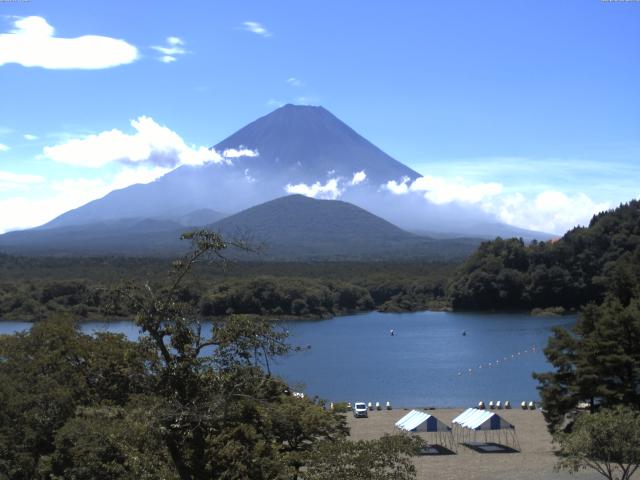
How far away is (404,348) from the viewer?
39.3 meters

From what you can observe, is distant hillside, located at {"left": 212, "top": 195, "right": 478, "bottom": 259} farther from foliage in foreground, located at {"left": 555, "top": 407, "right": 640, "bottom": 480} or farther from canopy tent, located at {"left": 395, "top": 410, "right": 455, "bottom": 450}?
foliage in foreground, located at {"left": 555, "top": 407, "right": 640, "bottom": 480}

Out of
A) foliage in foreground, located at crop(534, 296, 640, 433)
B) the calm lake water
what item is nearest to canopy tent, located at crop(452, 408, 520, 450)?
foliage in foreground, located at crop(534, 296, 640, 433)

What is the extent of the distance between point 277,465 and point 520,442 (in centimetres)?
1130

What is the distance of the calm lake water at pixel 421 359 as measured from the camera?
91.6 feet

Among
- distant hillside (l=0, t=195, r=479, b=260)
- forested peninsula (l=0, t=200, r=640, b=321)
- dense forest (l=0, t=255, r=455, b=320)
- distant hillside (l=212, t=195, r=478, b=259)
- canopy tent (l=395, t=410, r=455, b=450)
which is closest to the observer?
canopy tent (l=395, t=410, r=455, b=450)

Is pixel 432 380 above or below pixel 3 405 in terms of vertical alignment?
below

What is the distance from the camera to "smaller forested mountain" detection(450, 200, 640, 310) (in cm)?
5591

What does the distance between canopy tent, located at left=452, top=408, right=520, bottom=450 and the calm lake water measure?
5.34 metres

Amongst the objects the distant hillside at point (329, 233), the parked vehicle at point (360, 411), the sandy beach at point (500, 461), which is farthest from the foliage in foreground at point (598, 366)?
the distant hillside at point (329, 233)

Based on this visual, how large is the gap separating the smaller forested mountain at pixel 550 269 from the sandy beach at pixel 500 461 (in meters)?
36.1

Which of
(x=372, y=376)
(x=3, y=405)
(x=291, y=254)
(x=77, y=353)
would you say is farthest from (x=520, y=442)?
(x=291, y=254)

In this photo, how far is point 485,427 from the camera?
699 inches

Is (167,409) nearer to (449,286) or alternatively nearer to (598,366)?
(598,366)

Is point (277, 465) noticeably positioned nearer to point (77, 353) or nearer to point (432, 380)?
point (77, 353)
